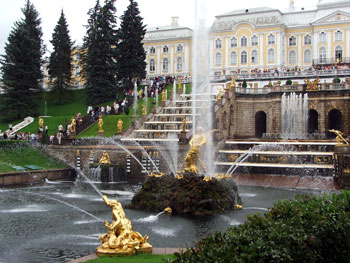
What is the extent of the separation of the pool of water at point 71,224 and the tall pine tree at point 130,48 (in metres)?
35.6

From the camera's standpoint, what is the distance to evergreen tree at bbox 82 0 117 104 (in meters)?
55.3

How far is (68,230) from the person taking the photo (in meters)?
15.0

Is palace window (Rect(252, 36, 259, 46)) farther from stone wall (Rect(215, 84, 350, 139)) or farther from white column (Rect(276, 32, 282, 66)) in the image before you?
stone wall (Rect(215, 84, 350, 139))

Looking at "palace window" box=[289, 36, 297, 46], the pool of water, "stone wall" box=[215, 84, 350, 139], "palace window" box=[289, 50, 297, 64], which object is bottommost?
the pool of water

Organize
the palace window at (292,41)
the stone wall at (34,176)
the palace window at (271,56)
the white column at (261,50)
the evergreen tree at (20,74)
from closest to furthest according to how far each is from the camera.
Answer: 1. the stone wall at (34,176)
2. the evergreen tree at (20,74)
3. the palace window at (271,56)
4. the white column at (261,50)
5. the palace window at (292,41)

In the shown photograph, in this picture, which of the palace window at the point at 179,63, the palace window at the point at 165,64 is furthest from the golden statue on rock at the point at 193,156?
the palace window at the point at 165,64

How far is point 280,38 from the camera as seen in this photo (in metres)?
68.6

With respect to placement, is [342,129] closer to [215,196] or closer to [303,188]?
[303,188]

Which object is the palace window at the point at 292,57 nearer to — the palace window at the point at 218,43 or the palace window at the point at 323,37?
the palace window at the point at 323,37

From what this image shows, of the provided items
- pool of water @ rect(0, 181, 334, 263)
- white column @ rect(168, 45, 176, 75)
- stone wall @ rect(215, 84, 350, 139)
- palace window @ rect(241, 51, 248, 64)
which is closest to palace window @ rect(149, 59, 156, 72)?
white column @ rect(168, 45, 176, 75)

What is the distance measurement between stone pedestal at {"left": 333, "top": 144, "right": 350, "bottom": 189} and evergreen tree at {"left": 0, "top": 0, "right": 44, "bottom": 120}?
122 feet

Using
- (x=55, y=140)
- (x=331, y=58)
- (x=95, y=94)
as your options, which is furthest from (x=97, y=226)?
(x=331, y=58)

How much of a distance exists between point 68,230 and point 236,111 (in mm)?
31777

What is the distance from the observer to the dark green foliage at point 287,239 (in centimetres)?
756
